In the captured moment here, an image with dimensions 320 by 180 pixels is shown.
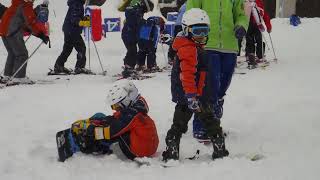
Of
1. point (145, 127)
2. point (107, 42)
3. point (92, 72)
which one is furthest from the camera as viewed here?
point (107, 42)

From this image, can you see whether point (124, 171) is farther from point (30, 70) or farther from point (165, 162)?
point (30, 70)

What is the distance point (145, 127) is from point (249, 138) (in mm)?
1446

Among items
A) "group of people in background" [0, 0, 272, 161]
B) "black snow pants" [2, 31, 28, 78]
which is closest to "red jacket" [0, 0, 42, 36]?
"black snow pants" [2, 31, 28, 78]

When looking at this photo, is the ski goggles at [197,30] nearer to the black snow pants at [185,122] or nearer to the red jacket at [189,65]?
the red jacket at [189,65]

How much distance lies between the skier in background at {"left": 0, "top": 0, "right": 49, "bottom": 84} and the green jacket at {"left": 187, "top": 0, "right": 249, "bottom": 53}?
4535 millimetres

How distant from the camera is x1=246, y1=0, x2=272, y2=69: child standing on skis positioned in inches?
467

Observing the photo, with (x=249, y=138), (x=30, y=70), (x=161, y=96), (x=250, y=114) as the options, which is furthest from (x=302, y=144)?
(x=30, y=70)

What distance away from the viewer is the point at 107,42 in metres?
16.5

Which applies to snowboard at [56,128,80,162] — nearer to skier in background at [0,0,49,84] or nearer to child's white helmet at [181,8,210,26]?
Result: child's white helmet at [181,8,210,26]

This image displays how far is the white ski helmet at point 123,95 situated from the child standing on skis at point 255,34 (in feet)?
21.7

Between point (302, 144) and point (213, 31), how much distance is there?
1640 mm

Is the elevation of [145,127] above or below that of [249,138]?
above

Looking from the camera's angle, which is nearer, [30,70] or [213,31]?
[213,31]

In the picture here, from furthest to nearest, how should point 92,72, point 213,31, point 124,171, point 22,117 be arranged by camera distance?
point 92,72 → point 22,117 → point 213,31 → point 124,171
